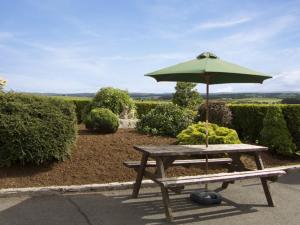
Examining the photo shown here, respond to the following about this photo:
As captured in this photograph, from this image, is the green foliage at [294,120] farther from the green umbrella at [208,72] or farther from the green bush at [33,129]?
the green bush at [33,129]

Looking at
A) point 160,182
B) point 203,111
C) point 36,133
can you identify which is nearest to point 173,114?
point 203,111

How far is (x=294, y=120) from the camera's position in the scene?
1152 cm

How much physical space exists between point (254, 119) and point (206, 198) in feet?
21.6

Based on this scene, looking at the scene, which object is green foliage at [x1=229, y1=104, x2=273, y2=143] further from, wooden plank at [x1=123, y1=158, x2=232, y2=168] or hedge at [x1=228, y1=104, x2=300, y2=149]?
wooden plank at [x1=123, y1=158, x2=232, y2=168]

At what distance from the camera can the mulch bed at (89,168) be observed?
7.64 meters

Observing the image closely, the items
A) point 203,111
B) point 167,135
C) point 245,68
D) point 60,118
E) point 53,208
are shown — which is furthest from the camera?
point 203,111

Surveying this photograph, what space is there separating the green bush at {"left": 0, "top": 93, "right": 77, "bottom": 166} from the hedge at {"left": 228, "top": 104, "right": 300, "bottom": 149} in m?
6.40

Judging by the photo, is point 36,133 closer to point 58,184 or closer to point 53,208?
point 58,184

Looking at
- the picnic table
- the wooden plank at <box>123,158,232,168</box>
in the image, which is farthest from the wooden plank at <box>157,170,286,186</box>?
the wooden plank at <box>123,158,232,168</box>

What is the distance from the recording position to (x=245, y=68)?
22.6 feet

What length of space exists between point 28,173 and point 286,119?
7.41m

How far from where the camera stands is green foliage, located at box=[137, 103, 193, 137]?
38.0 ft

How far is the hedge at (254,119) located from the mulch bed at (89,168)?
6.00ft

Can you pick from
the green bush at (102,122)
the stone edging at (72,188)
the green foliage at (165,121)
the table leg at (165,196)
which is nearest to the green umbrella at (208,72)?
the table leg at (165,196)
